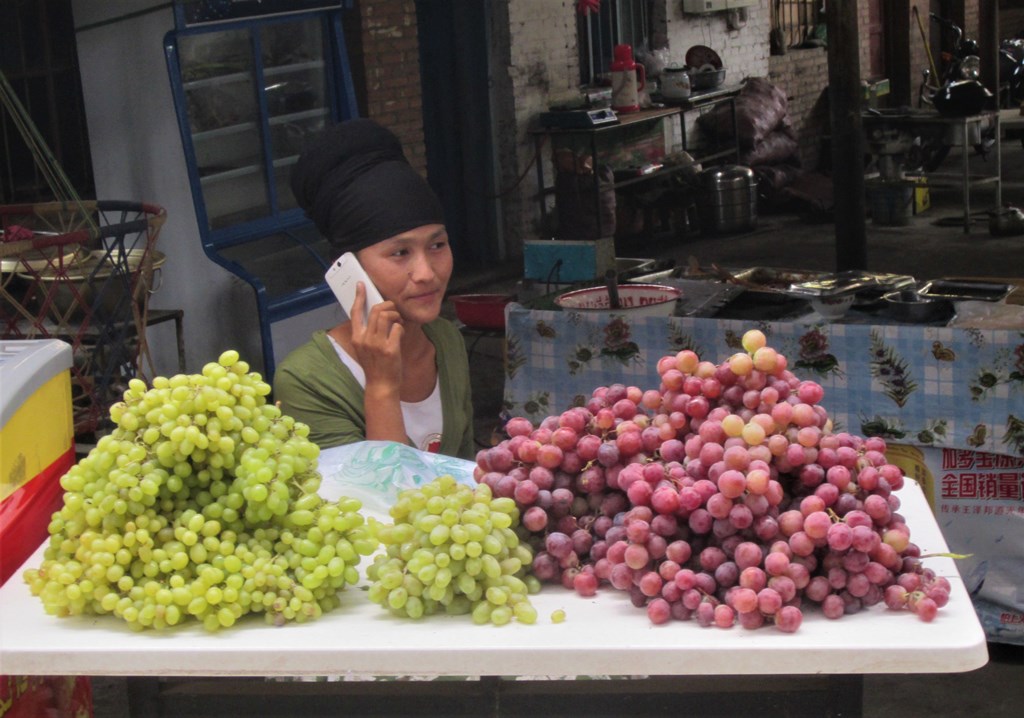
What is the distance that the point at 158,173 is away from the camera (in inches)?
198

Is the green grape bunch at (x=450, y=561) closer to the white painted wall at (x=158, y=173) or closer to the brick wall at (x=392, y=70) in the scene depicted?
the white painted wall at (x=158, y=173)

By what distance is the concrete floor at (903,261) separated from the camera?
12.4ft

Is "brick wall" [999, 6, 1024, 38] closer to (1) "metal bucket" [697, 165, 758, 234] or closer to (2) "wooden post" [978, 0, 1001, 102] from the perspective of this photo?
(2) "wooden post" [978, 0, 1001, 102]

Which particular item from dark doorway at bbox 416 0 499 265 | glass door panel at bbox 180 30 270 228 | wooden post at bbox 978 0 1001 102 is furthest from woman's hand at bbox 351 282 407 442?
wooden post at bbox 978 0 1001 102

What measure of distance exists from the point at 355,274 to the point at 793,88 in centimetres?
1265

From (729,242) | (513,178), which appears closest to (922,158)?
(729,242)

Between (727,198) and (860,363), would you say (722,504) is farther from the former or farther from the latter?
(727,198)

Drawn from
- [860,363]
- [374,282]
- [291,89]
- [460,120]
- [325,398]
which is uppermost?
[291,89]

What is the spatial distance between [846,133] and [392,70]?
3.37m

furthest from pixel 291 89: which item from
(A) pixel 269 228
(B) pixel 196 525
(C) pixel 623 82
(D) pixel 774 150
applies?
(D) pixel 774 150

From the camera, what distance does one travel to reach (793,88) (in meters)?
14.4

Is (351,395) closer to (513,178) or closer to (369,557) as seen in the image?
(369,557)

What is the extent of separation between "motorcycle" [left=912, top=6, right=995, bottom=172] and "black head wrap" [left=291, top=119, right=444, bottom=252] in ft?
29.7

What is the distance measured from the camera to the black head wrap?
8.57ft
